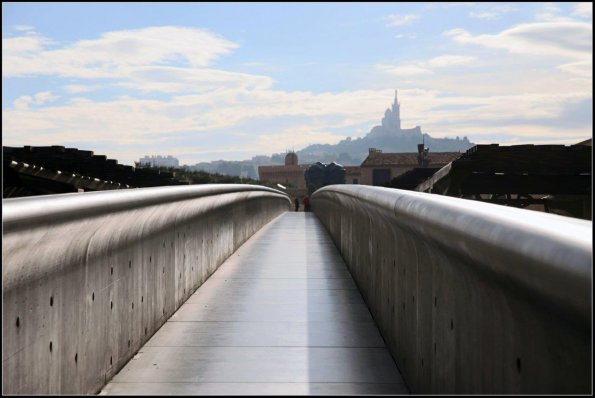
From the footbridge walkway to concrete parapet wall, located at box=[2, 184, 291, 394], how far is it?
0.04 feet

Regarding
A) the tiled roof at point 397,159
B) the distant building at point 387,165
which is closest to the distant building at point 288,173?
the tiled roof at point 397,159

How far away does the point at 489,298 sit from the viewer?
8.69ft

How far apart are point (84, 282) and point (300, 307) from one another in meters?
3.31

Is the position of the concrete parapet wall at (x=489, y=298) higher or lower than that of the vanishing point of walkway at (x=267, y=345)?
higher

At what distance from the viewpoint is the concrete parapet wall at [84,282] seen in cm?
308

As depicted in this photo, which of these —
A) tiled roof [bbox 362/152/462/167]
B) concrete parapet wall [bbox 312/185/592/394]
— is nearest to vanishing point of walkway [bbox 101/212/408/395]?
concrete parapet wall [bbox 312/185/592/394]

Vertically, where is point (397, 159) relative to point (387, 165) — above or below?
above

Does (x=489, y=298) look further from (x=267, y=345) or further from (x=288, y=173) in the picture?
(x=288, y=173)

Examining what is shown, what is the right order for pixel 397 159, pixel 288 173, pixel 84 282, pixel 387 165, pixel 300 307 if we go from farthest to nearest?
1. pixel 288 173
2. pixel 397 159
3. pixel 387 165
4. pixel 300 307
5. pixel 84 282

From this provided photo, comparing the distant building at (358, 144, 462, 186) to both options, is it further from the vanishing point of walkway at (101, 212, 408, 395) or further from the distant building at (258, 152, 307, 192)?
the vanishing point of walkway at (101, 212, 408, 395)

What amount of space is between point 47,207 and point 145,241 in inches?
85.6

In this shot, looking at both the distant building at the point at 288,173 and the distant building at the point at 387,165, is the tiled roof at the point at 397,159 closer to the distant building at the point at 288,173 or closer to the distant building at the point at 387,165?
the distant building at the point at 387,165

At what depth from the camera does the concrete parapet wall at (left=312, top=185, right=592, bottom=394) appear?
1830mm

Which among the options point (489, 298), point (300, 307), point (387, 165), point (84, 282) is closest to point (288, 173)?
point (387, 165)
